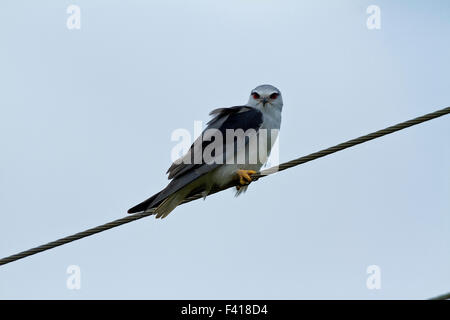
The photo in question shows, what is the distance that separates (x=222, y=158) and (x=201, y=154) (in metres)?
0.21

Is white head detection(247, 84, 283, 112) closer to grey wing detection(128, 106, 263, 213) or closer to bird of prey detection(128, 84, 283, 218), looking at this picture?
bird of prey detection(128, 84, 283, 218)

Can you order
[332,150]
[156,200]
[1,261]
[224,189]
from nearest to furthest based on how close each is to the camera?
[1,261] → [332,150] → [156,200] → [224,189]

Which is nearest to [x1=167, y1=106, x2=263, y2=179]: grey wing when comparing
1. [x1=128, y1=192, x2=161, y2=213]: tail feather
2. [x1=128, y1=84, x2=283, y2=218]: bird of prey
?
[x1=128, y1=84, x2=283, y2=218]: bird of prey

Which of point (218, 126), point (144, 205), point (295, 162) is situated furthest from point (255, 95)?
point (295, 162)

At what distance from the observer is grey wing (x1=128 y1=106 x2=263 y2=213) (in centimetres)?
705

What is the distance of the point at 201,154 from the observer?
24.9 feet

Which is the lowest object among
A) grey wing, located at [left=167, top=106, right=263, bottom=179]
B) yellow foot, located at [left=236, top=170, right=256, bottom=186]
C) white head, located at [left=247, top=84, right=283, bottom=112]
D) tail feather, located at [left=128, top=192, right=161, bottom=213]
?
tail feather, located at [left=128, top=192, right=161, bottom=213]

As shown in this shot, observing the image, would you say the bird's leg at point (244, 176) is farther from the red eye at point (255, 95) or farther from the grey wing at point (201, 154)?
the red eye at point (255, 95)

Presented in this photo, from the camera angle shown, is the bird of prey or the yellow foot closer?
the bird of prey

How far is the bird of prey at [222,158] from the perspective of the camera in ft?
23.6
